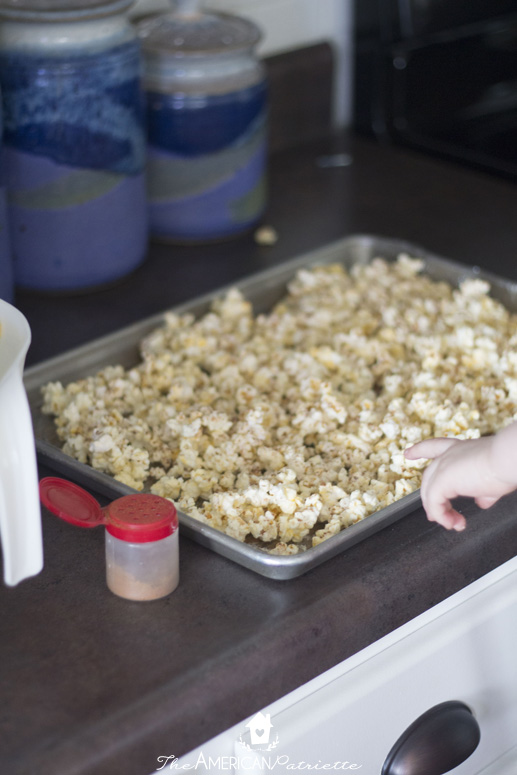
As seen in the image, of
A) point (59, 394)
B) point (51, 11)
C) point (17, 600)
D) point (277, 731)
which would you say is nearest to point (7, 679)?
point (17, 600)

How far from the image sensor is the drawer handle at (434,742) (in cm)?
86

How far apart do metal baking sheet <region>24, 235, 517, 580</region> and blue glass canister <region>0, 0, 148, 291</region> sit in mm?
136

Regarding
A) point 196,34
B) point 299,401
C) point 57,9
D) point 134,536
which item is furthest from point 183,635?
point 196,34

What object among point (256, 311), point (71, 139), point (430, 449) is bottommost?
point (256, 311)

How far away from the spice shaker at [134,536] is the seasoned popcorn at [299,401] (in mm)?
82

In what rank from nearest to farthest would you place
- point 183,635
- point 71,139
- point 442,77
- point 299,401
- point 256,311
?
point 183,635
point 299,401
point 71,139
point 256,311
point 442,77

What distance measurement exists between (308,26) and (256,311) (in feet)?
2.13

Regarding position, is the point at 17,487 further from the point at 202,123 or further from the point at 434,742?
the point at 202,123

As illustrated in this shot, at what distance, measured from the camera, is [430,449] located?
31.5 inches

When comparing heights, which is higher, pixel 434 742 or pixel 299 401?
pixel 299 401

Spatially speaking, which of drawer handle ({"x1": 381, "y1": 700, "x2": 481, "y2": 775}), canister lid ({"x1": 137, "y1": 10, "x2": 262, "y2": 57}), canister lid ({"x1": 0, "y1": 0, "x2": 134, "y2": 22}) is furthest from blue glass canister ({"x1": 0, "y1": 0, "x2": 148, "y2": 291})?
drawer handle ({"x1": 381, "y1": 700, "x2": 481, "y2": 775})

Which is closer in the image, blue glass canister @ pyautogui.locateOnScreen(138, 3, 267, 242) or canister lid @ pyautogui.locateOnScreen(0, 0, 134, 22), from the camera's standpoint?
canister lid @ pyautogui.locateOnScreen(0, 0, 134, 22)

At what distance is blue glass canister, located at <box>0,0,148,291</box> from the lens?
1094 millimetres

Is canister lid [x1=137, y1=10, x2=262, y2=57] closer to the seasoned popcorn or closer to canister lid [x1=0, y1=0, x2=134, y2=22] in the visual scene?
canister lid [x1=0, y1=0, x2=134, y2=22]
